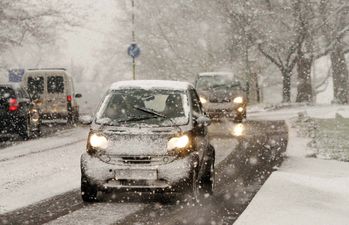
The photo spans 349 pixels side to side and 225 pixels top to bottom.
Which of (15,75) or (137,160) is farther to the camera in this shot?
(15,75)

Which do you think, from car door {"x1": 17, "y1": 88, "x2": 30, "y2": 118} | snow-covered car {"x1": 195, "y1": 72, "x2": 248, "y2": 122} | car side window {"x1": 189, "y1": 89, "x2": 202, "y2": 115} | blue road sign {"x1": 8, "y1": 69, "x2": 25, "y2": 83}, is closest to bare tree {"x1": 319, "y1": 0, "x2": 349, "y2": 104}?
snow-covered car {"x1": 195, "y1": 72, "x2": 248, "y2": 122}

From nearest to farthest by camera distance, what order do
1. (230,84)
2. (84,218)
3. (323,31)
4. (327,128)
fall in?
(84,218)
(327,128)
(230,84)
(323,31)

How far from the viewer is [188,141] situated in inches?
350

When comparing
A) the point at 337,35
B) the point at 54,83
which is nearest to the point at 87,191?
the point at 54,83

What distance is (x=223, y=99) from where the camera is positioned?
902 inches

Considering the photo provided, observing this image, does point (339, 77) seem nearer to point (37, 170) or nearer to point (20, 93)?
point (20, 93)

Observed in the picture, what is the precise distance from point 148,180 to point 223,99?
1446 cm

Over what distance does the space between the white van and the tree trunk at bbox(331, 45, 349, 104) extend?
68.1 feet

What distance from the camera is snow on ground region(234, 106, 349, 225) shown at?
792cm

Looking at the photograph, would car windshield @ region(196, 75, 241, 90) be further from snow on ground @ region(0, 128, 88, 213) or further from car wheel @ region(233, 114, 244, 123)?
snow on ground @ region(0, 128, 88, 213)

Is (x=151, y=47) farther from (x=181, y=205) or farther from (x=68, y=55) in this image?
(x=68, y=55)

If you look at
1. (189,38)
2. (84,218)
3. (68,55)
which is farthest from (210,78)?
(68,55)

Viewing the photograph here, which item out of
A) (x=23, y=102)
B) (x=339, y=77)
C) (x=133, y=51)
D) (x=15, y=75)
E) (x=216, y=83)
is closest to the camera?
(x=23, y=102)

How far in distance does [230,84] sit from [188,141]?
1493 cm
